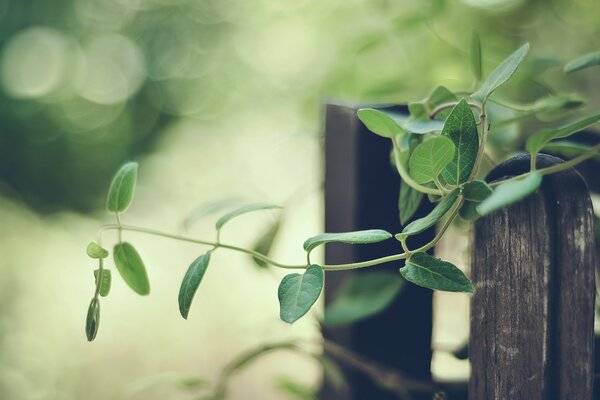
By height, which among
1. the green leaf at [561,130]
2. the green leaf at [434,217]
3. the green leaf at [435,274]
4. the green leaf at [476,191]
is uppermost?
the green leaf at [561,130]

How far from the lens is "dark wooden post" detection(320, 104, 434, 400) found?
551 millimetres

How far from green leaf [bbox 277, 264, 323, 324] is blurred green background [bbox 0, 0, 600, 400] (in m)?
2.09

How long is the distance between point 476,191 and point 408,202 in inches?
3.7

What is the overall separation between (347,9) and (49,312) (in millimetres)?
2271

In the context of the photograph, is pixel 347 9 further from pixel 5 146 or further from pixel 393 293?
pixel 5 146

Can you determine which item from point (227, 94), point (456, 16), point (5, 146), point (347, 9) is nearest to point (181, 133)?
point (227, 94)

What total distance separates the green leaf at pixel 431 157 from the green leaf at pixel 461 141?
0.01 meters

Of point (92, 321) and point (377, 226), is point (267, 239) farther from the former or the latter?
point (92, 321)

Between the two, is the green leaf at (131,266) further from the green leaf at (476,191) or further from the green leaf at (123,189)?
the green leaf at (476,191)

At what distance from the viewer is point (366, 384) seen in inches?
23.0

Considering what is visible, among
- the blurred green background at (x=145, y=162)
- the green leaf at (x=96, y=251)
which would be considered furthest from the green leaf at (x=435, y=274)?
the blurred green background at (x=145, y=162)

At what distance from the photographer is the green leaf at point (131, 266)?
418 millimetres

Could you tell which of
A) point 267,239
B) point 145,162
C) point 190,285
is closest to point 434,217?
point 190,285

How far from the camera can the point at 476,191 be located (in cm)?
33
